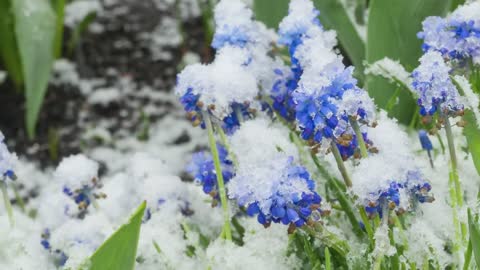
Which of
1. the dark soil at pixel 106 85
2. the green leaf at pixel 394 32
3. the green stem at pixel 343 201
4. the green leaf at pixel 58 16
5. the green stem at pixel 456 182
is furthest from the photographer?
the dark soil at pixel 106 85

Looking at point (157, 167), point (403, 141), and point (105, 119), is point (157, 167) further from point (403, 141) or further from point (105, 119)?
point (105, 119)

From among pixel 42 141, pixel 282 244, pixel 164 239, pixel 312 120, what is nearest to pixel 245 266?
pixel 282 244

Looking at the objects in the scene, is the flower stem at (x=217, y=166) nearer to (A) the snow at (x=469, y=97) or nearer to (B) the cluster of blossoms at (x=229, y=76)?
(B) the cluster of blossoms at (x=229, y=76)

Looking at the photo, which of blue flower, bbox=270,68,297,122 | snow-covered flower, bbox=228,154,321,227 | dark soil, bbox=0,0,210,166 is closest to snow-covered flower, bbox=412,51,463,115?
snow-covered flower, bbox=228,154,321,227

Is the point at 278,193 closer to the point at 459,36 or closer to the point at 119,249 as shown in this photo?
the point at 119,249

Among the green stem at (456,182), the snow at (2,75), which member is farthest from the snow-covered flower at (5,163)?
the snow at (2,75)

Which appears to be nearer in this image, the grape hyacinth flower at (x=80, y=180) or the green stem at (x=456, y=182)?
the green stem at (x=456, y=182)

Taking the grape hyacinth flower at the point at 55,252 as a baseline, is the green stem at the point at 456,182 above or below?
above
